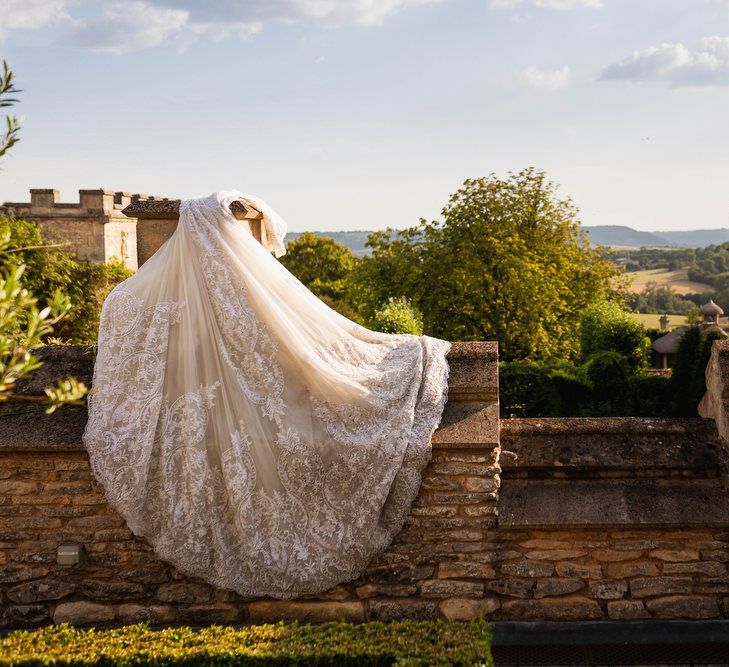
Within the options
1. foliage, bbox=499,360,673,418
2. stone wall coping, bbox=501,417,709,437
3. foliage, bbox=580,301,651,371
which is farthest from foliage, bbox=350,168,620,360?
stone wall coping, bbox=501,417,709,437

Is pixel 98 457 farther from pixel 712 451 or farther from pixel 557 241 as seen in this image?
pixel 557 241

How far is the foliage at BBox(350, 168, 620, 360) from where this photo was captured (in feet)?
77.2

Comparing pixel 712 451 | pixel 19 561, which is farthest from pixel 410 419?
pixel 19 561

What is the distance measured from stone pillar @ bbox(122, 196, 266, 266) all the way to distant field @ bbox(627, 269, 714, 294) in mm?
69127

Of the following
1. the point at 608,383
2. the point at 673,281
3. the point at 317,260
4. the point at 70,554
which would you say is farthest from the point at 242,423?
the point at 673,281

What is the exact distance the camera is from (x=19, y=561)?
17.3 ft

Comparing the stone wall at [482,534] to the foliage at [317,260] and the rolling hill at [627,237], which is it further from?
the rolling hill at [627,237]

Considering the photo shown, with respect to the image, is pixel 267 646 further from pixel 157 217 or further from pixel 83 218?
pixel 83 218

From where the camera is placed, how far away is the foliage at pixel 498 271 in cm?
2353

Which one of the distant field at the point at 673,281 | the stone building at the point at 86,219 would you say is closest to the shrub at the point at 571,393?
the stone building at the point at 86,219

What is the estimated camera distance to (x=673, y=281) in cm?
7781

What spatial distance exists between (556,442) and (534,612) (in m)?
1.01

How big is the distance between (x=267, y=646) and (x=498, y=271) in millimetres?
20612

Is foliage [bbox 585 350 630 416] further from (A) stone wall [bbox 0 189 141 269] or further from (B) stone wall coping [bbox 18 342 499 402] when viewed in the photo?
(A) stone wall [bbox 0 189 141 269]
